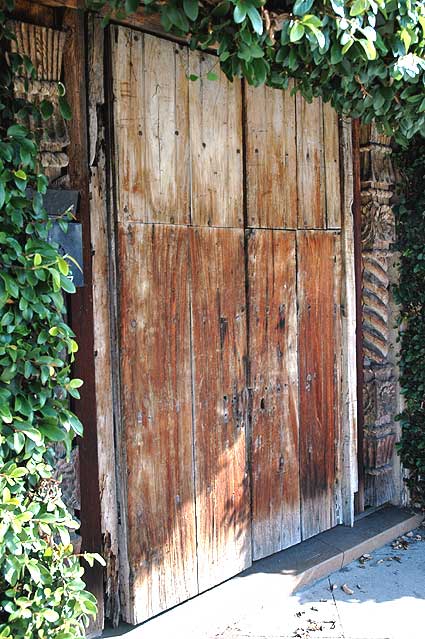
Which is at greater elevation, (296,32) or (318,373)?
(296,32)

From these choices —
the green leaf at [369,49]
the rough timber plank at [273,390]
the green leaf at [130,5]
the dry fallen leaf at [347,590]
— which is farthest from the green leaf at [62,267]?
the dry fallen leaf at [347,590]

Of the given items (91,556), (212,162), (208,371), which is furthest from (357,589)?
(212,162)

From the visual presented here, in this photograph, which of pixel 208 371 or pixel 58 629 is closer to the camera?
pixel 58 629

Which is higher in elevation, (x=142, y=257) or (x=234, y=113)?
(x=234, y=113)

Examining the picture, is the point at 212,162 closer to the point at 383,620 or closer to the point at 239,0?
the point at 239,0

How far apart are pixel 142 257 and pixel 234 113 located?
3.23ft

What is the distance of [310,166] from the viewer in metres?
3.95

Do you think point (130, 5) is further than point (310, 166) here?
No

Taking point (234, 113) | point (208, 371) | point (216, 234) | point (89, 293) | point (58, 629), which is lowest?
point (58, 629)

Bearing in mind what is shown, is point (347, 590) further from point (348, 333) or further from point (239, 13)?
point (239, 13)

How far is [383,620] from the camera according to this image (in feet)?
11.1

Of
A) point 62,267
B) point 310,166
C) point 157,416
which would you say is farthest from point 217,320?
point 62,267

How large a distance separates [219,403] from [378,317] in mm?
1525

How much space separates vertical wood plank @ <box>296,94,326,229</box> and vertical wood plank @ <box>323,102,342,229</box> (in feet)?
0.14
